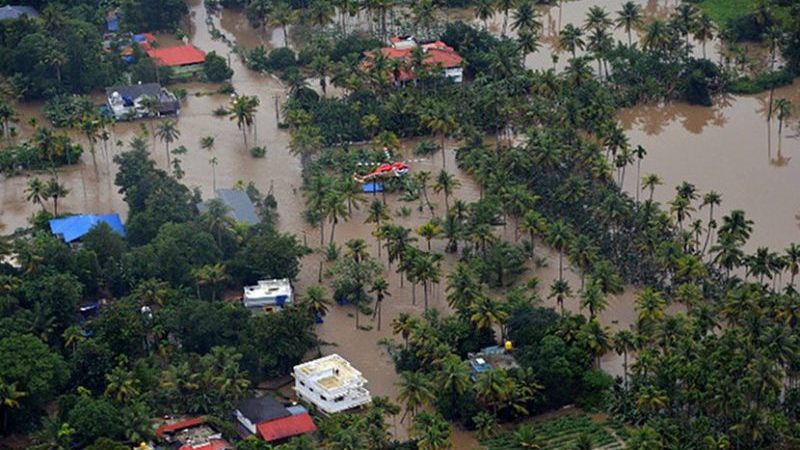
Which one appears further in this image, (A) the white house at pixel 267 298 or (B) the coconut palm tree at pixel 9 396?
(A) the white house at pixel 267 298

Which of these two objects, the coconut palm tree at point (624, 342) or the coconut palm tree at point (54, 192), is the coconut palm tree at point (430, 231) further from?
the coconut palm tree at point (54, 192)

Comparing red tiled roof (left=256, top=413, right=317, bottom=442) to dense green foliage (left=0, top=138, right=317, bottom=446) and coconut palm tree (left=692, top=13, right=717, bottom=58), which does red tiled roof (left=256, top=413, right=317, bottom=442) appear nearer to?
dense green foliage (left=0, top=138, right=317, bottom=446)

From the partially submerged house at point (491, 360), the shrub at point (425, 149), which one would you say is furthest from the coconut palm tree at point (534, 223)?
the shrub at point (425, 149)

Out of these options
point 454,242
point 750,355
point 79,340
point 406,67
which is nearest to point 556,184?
point 454,242

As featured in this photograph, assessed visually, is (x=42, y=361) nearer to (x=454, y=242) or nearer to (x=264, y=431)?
(x=264, y=431)

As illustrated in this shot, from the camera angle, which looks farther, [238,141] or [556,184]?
[238,141]
